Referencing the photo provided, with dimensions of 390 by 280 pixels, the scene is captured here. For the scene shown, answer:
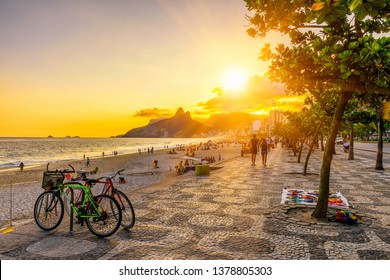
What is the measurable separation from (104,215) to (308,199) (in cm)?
643

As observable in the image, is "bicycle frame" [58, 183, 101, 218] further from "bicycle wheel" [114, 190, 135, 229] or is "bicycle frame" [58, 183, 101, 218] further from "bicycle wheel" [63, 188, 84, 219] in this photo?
"bicycle wheel" [114, 190, 135, 229]

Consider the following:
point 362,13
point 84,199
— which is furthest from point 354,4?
point 84,199

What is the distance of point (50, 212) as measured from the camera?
6.73m

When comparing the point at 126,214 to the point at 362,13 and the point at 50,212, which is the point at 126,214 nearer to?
the point at 50,212

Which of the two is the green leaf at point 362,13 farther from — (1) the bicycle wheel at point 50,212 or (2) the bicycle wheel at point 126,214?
(1) the bicycle wheel at point 50,212

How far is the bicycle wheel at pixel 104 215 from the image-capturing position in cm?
609

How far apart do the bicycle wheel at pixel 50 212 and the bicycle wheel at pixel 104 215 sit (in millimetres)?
916

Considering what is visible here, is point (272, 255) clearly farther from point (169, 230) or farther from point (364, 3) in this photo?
point (364, 3)

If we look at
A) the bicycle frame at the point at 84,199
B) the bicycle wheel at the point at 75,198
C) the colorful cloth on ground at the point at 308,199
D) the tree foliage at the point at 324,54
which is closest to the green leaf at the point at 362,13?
the tree foliage at the point at 324,54

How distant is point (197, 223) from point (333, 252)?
120 inches

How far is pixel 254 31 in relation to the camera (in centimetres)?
659

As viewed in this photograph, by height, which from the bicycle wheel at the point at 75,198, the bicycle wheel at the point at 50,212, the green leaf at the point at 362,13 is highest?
the green leaf at the point at 362,13

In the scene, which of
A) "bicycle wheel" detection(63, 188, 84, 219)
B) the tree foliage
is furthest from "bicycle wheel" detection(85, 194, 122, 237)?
the tree foliage
